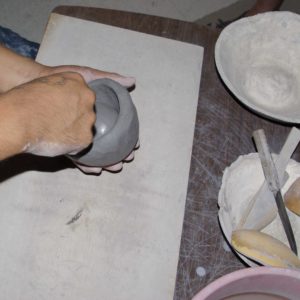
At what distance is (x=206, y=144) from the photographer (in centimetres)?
77

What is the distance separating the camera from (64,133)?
1.54ft

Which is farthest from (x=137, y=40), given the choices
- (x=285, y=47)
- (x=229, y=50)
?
(x=285, y=47)

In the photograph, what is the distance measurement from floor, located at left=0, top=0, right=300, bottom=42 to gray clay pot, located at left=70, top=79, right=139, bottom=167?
3.22 ft

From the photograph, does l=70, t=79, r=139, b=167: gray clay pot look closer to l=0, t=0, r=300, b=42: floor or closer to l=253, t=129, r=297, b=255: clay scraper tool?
l=253, t=129, r=297, b=255: clay scraper tool

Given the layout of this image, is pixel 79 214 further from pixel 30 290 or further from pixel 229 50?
pixel 229 50

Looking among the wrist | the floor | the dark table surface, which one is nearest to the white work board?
the dark table surface

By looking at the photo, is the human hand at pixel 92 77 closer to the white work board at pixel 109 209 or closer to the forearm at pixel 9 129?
the white work board at pixel 109 209

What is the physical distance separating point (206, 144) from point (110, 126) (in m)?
0.24

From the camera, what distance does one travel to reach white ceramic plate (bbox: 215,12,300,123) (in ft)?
2.54

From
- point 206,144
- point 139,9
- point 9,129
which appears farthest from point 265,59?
point 139,9

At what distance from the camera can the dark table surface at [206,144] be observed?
670 millimetres

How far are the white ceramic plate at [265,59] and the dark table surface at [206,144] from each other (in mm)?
40

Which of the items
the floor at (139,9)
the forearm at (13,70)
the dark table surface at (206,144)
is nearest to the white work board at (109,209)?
the dark table surface at (206,144)

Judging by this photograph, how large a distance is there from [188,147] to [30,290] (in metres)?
0.38
